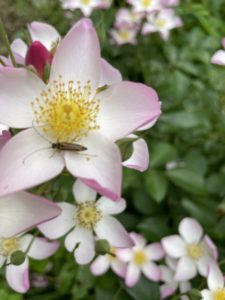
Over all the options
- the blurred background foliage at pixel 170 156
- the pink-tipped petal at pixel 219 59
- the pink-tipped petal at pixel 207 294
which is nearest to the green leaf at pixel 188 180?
the blurred background foliage at pixel 170 156

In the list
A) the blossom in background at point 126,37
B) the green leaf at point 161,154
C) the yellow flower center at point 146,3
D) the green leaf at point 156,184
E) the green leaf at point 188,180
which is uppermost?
the yellow flower center at point 146,3

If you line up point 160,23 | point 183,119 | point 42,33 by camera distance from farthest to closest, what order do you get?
point 160,23 < point 183,119 < point 42,33

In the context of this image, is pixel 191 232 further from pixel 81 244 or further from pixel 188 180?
pixel 81 244

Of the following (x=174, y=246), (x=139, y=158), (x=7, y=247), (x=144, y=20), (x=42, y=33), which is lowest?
(x=174, y=246)

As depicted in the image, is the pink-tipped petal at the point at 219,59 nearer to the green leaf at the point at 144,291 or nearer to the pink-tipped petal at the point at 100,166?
the pink-tipped petal at the point at 100,166

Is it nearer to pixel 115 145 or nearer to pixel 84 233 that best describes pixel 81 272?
pixel 84 233

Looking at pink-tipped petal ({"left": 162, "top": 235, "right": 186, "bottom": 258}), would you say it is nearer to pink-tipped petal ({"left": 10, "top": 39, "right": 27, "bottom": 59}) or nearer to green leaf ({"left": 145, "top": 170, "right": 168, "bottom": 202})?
green leaf ({"left": 145, "top": 170, "right": 168, "bottom": 202})

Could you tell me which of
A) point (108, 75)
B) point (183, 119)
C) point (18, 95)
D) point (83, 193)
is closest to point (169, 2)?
point (183, 119)
